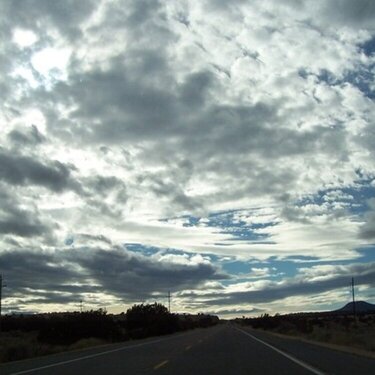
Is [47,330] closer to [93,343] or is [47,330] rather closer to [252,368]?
[93,343]

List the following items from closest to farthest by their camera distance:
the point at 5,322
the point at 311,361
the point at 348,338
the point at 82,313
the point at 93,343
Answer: the point at 311,361 → the point at 348,338 → the point at 93,343 → the point at 82,313 → the point at 5,322

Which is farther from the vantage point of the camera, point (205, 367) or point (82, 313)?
point (82, 313)

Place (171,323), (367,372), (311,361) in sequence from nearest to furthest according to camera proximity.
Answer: (367,372) → (311,361) → (171,323)

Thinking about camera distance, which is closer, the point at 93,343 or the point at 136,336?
the point at 93,343

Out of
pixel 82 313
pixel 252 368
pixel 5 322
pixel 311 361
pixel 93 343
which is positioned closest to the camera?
pixel 252 368

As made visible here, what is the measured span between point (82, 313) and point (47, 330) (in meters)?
5.69

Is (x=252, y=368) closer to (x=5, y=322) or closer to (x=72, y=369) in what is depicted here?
(x=72, y=369)

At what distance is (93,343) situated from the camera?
47469mm

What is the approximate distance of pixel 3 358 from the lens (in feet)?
91.6

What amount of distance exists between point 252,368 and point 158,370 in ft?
9.18

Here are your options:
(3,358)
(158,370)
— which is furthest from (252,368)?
(3,358)

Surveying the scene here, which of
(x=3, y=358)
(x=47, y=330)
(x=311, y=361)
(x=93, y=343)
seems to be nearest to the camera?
(x=311, y=361)

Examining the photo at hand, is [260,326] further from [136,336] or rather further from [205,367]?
[205,367]

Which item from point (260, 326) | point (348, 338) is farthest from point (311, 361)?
point (260, 326)
